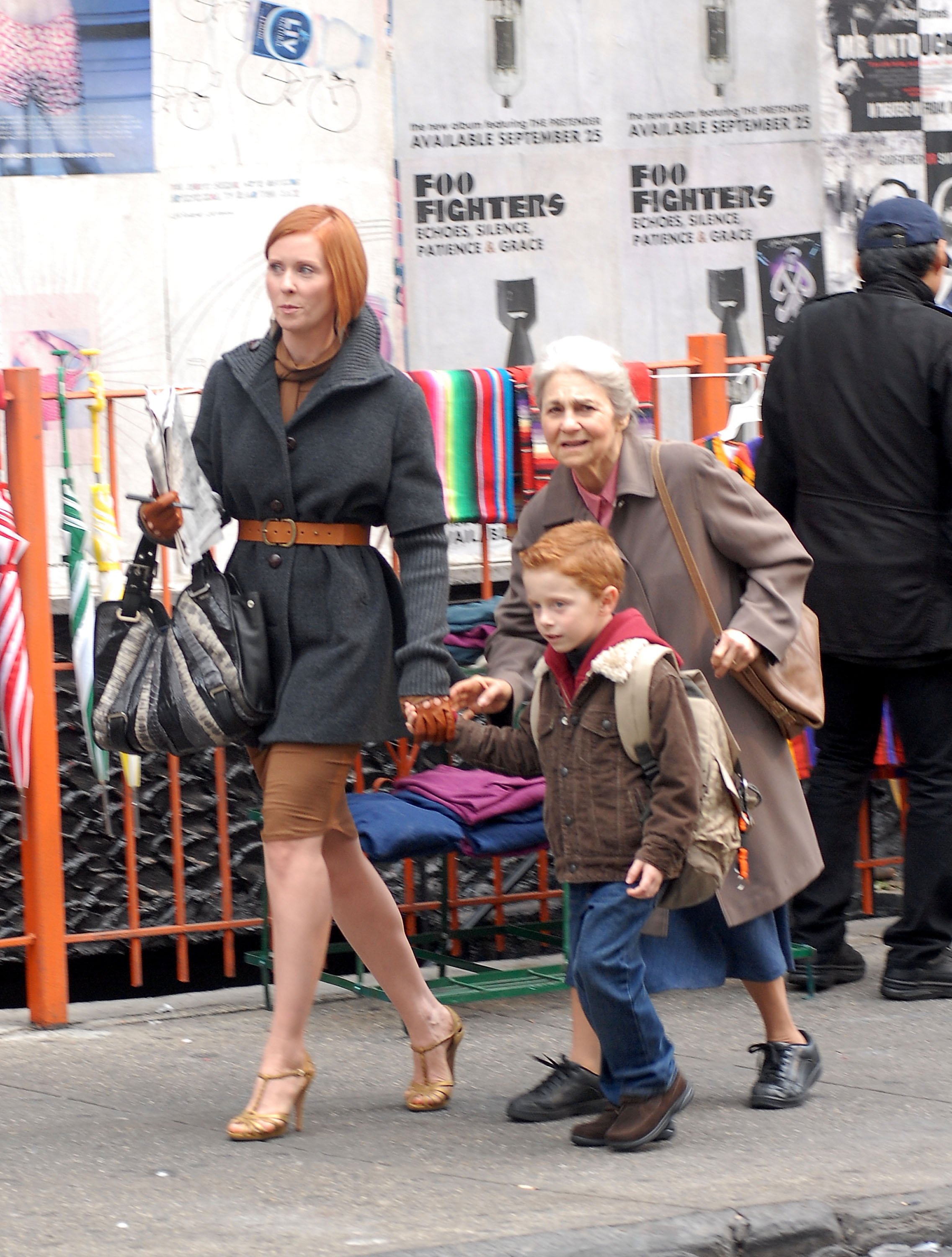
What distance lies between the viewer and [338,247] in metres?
4.11

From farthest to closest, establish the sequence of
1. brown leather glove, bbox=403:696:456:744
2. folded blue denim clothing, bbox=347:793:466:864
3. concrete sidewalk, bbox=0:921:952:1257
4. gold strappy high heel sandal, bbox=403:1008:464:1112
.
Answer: folded blue denim clothing, bbox=347:793:466:864
gold strappy high heel sandal, bbox=403:1008:464:1112
brown leather glove, bbox=403:696:456:744
concrete sidewalk, bbox=0:921:952:1257

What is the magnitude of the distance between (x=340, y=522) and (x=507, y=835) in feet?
4.41

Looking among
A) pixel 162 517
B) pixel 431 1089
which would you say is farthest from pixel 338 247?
pixel 431 1089

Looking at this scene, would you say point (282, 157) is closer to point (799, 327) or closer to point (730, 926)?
point (799, 327)

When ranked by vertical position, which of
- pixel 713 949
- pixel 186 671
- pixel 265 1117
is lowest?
pixel 265 1117

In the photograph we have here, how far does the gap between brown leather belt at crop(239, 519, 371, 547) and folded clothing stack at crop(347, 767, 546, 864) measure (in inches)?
41.8

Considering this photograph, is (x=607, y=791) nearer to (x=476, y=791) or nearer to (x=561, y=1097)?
(x=561, y=1097)

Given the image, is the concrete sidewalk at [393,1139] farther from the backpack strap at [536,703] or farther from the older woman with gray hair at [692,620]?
the backpack strap at [536,703]

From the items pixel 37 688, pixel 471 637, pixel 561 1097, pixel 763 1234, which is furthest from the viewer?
pixel 471 637

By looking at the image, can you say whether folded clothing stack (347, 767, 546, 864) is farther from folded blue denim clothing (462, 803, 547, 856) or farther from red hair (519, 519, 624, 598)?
red hair (519, 519, 624, 598)

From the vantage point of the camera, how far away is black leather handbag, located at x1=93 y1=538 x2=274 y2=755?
4082 millimetres

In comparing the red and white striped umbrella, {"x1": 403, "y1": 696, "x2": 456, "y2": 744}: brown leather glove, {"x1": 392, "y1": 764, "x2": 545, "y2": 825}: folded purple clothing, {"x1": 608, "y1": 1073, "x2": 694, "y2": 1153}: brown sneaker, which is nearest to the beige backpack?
{"x1": 403, "y1": 696, "x2": 456, "y2": 744}: brown leather glove

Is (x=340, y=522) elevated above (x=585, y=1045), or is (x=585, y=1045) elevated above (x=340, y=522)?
(x=340, y=522)

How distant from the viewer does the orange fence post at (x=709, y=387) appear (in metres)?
5.86
